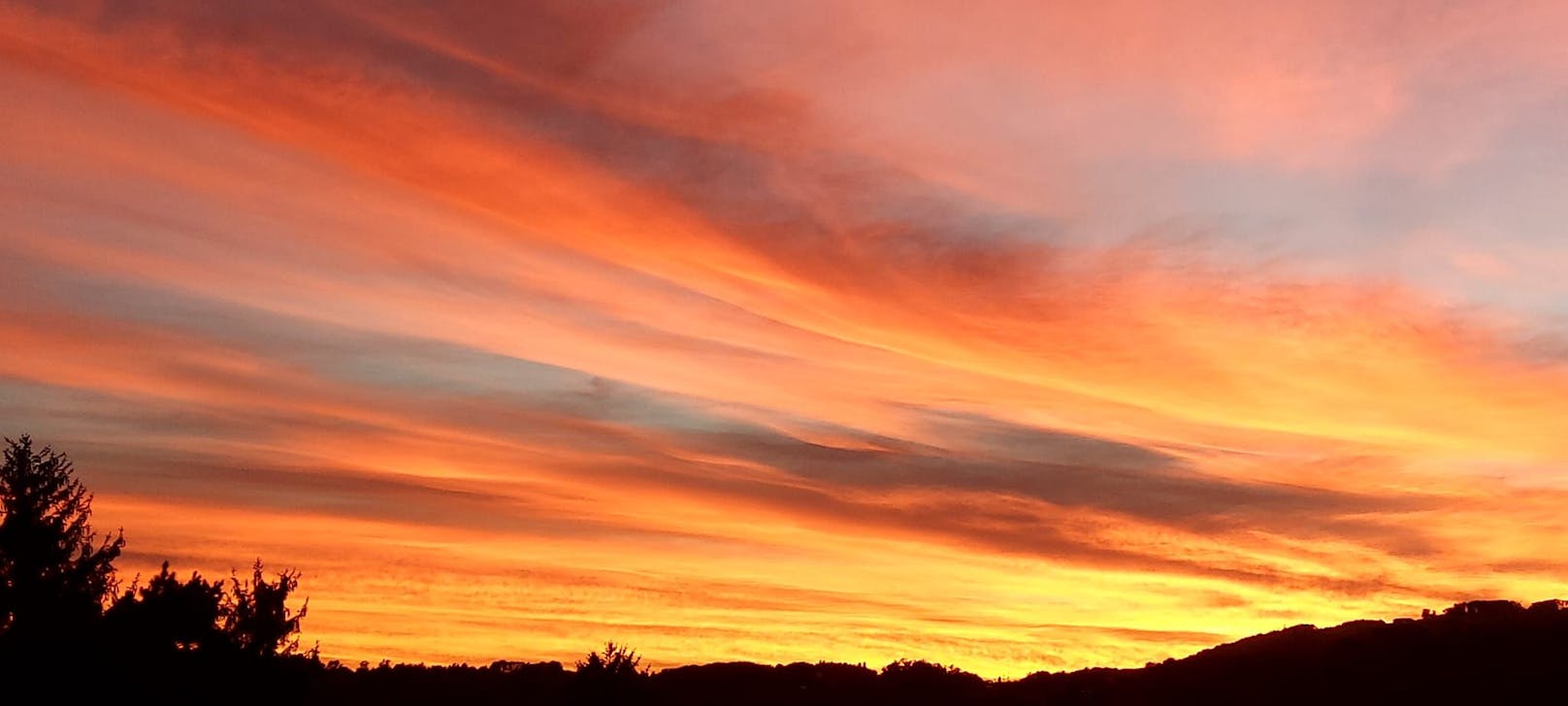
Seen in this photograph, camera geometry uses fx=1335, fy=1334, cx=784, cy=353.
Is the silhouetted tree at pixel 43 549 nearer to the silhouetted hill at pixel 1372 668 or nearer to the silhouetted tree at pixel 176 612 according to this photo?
the silhouetted tree at pixel 176 612

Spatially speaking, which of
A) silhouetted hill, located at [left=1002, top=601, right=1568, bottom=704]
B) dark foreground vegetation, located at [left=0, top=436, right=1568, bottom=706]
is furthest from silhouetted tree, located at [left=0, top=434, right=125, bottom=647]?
silhouetted hill, located at [left=1002, top=601, right=1568, bottom=704]

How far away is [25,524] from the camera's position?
45969 millimetres

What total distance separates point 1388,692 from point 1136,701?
10994 mm

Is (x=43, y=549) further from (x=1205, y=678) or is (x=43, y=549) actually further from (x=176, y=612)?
(x=1205, y=678)

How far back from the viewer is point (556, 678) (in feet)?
220

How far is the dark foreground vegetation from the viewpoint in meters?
39.8

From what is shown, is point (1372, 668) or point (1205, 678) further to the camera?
point (1205, 678)

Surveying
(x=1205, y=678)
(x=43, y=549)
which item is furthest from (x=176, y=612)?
(x=1205, y=678)

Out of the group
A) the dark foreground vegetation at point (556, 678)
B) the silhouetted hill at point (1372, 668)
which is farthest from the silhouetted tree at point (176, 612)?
the silhouetted hill at point (1372, 668)

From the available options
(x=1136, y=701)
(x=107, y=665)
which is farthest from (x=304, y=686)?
(x=1136, y=701)

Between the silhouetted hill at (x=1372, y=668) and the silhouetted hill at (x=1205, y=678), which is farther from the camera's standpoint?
the silhouetted hill at (x=1205, y=678)

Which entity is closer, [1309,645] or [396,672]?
[1309,645]

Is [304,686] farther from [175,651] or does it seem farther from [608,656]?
[608,656]

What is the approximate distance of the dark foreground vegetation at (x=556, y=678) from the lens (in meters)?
39.8
